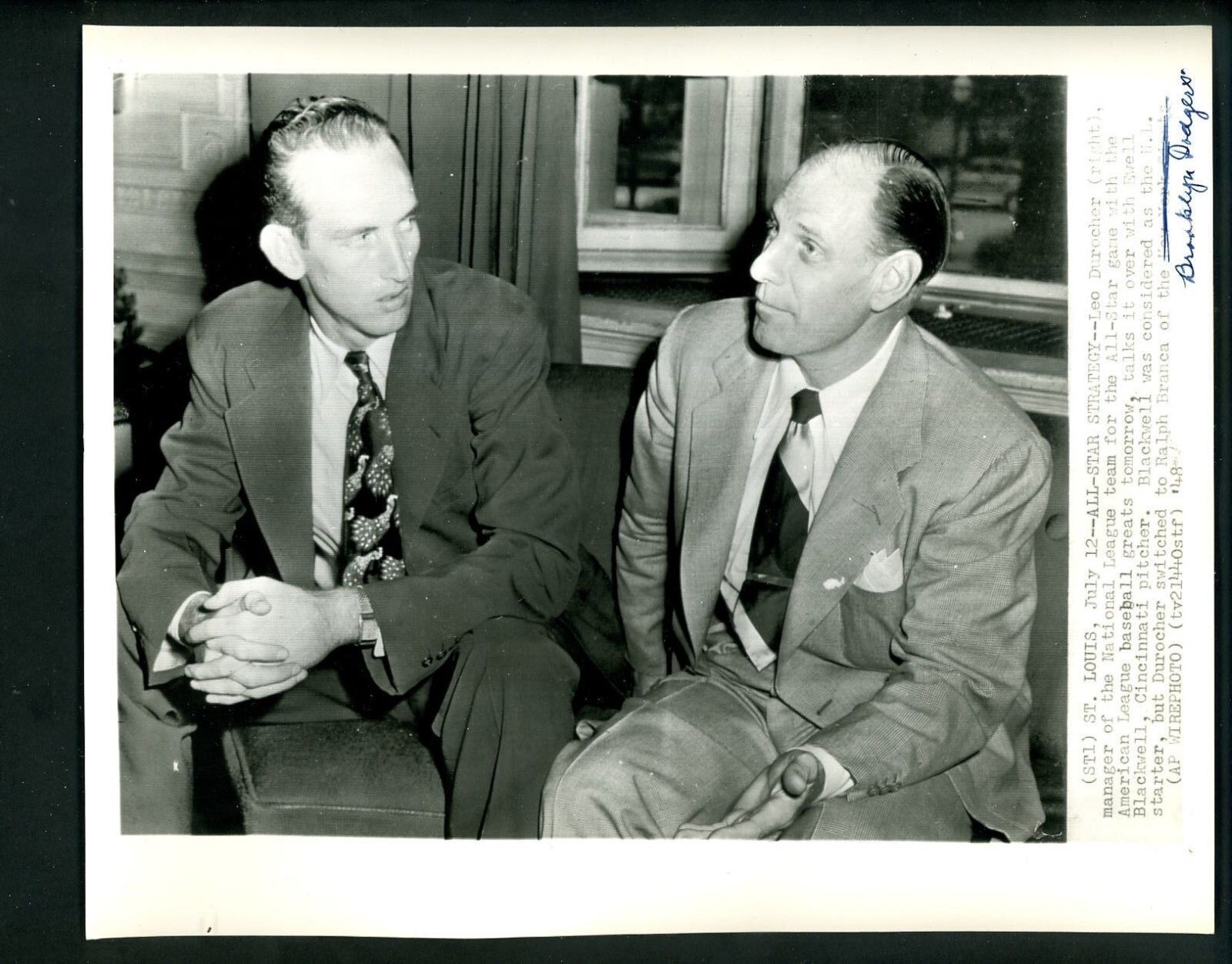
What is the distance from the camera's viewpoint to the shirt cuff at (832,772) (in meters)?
1.22

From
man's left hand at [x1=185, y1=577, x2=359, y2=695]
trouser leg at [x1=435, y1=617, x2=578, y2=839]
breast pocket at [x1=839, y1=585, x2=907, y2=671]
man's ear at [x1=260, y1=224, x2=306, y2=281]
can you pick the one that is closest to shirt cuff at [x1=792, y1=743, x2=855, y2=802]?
breast pocket at [x1=839, y1=585, x2=907, y2=671]

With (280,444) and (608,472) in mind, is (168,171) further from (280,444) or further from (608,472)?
(608,472)

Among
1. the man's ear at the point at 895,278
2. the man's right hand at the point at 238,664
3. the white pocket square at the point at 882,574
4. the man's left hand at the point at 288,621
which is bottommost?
the man's right hand at the point at 238,664

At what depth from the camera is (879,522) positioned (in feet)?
4.03

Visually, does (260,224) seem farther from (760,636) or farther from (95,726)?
(760,636)

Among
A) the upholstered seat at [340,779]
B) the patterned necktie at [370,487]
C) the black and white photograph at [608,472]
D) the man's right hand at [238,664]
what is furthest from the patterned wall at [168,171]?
the upholstered seat at [340,779]

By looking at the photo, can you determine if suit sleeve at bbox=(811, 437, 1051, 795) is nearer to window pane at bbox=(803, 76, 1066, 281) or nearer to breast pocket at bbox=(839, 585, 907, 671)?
breast pocket at bbox=(839, 585, 907, 671)

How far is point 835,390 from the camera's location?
125 centimetres

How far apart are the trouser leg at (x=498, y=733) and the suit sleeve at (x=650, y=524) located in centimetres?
11

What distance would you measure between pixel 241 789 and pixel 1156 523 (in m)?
1.10

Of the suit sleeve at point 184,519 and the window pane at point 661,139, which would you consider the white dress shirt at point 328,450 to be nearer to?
the suit sleeve at point 184,519

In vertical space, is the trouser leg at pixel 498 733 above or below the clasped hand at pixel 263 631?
below

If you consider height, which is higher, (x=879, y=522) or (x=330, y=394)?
(x=330, y=394)

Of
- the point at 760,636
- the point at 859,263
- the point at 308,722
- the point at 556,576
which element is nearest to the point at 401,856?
the point at 308,722
